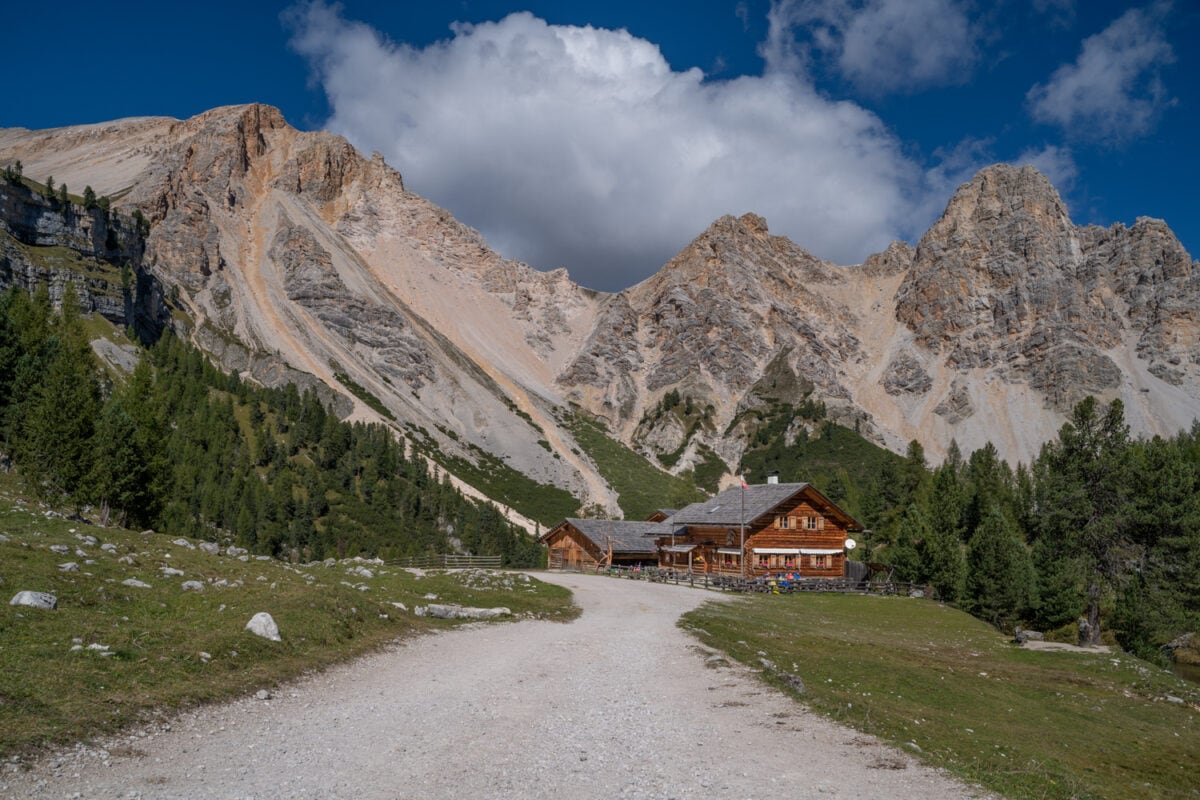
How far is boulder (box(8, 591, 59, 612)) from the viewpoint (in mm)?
13578

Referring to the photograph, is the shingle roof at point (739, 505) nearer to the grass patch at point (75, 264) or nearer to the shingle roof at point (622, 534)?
the shingle roof at point (622, 534)

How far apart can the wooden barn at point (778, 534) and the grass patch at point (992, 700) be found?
2086cm

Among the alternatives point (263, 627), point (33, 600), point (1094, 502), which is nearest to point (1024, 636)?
point (1094, 502)

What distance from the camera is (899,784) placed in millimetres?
10391

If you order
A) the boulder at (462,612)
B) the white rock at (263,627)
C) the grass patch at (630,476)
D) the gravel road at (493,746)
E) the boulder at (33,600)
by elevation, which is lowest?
the boulder at (462,612)

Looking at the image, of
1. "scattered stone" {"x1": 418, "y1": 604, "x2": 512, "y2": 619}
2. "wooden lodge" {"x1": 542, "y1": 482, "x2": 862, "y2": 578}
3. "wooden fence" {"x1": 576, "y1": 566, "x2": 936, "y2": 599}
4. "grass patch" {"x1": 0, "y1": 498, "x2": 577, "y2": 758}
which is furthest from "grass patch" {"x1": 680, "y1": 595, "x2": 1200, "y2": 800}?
"wooden lodge" {"x1": 542, "y1": 482, "x2": 862, "y2": 578}

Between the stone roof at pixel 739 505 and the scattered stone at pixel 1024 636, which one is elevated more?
the stone roof at pixel 739 505

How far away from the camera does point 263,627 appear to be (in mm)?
16188

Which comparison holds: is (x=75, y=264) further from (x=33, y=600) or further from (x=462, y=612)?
(x=33, y=600)

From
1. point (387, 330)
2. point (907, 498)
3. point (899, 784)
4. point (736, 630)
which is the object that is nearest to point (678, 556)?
point (736, 630)

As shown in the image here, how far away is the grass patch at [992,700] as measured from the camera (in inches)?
527

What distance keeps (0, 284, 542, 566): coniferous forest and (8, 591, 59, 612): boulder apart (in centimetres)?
2816

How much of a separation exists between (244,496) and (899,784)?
322 feet

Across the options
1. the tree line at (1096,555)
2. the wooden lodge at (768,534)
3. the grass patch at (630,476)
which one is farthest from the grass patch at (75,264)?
the tree line at (1096,555)
